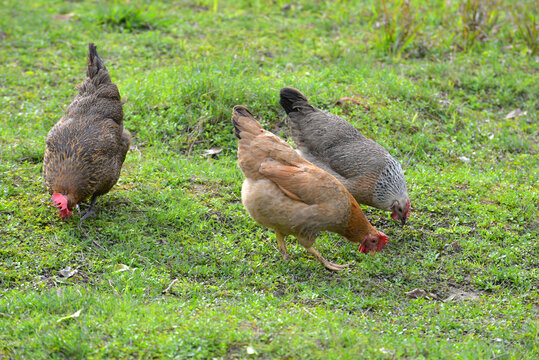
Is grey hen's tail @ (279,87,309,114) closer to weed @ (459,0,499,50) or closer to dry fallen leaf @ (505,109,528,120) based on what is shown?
dry fallen leaf @ (505,109,528,120)

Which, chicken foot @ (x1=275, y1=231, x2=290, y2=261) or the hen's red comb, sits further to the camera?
chicken foot @ (x1=275, y1=231, x2=290, y2=261)

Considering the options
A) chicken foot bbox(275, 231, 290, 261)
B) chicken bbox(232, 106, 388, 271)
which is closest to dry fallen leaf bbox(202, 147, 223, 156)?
chicken bbox(232, 106, 388, 271)

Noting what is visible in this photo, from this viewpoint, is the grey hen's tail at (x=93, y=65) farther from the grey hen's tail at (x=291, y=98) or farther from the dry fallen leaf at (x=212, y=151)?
the grey hen's tail at (x=291, y=98)

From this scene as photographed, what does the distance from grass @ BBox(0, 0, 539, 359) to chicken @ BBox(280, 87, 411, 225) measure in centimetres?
41

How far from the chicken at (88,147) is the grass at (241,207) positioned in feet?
1.17

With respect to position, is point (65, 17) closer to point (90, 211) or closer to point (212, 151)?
point (212, 151)

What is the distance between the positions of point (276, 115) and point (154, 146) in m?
1.68

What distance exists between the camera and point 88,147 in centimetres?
550

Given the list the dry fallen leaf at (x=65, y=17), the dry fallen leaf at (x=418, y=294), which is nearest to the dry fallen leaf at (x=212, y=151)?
the dry fallen leaf at (x=418, y=294)

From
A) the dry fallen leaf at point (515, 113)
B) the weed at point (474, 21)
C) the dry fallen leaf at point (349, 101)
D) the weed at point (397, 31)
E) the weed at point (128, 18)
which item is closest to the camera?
the dry fallen leaf at point (349, 101)

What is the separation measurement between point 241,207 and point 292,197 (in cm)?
106

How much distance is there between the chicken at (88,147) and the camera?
5.37 meters

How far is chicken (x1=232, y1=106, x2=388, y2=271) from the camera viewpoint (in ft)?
17.0

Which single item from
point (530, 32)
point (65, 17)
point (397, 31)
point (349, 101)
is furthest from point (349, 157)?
point (65, 17)
